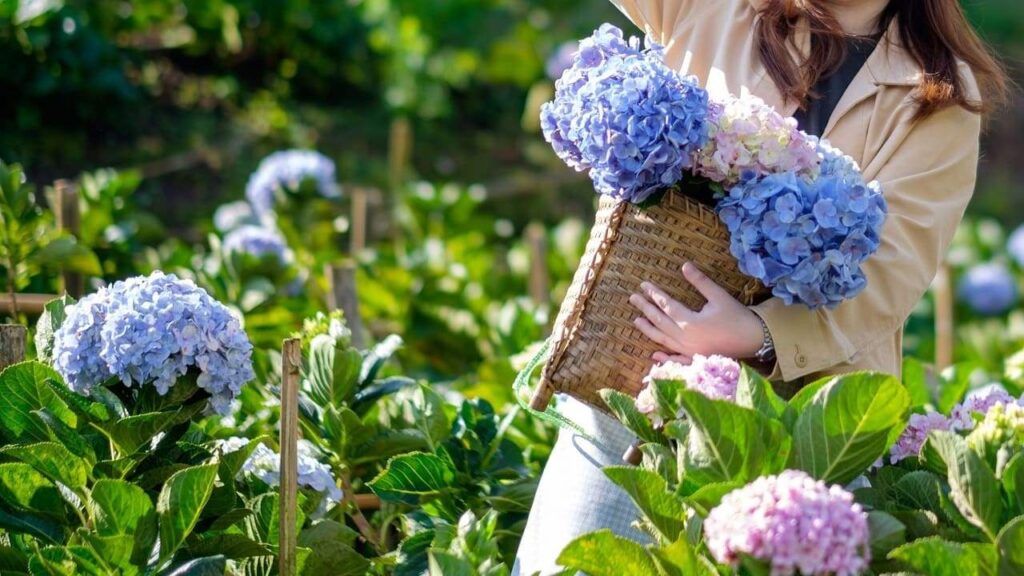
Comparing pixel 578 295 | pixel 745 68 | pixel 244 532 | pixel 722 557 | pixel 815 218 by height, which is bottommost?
pixel 244 532

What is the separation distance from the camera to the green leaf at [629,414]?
5.82ft

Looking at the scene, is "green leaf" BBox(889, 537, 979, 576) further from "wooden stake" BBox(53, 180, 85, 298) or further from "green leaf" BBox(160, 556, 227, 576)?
"wooden stake" BBox(53, 180, 85, 298)

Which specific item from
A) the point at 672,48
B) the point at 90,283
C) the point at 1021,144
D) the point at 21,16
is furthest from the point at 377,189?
the point at 1021,144

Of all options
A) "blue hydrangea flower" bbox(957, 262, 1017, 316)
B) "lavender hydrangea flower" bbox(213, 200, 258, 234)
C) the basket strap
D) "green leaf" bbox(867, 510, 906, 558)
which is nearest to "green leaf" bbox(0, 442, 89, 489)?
the basket strap

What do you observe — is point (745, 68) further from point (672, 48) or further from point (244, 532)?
point (244, 532)

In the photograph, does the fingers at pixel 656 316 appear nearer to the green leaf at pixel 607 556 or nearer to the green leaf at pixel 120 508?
the green leaf at pixel 607 556

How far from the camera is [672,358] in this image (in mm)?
1853

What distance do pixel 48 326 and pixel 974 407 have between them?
4.69 ft

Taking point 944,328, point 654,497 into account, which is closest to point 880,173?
point 654,497

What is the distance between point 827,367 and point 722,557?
0.52m

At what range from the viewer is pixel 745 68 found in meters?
2.09

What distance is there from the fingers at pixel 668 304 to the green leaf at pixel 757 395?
138 mm

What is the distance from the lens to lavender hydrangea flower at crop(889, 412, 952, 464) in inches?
77.4

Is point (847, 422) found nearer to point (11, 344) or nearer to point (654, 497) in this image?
point (654, 497)
